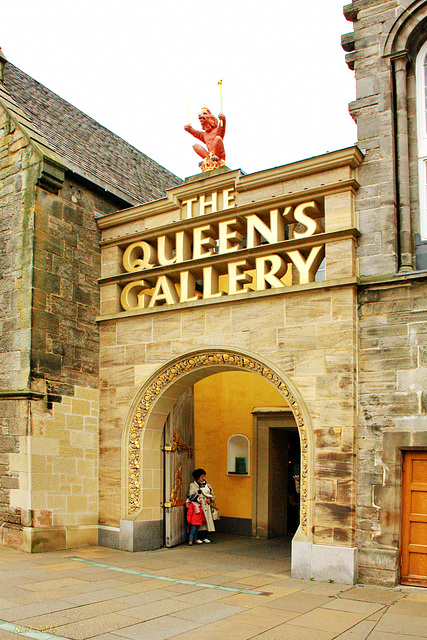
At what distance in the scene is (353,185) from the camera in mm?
8469

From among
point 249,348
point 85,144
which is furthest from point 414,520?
point 85,144

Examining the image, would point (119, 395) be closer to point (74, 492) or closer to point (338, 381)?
point (74, 492)

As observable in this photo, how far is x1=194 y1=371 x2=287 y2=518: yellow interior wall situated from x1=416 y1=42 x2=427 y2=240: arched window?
211 inches

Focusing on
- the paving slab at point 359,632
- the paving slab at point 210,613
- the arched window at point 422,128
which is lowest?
the paving slab at point 210,613

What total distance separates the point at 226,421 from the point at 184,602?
22.1ft

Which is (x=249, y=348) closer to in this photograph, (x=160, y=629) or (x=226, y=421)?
(x=160, y=629)

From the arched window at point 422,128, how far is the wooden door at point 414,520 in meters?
2.86

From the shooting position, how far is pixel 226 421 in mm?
13352

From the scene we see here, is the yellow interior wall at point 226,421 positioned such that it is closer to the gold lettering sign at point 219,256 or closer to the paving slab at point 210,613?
the gold lettering sign at point 219,256

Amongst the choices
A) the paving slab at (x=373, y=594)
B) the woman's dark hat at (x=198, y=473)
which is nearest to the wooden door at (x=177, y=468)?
the woman's dark hat at (x=198, y=473)

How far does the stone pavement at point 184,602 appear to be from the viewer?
562 centimetres

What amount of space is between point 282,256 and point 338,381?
2016 mm

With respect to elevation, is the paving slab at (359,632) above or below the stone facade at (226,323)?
below

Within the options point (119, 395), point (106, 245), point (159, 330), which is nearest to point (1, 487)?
point (119, 395)
